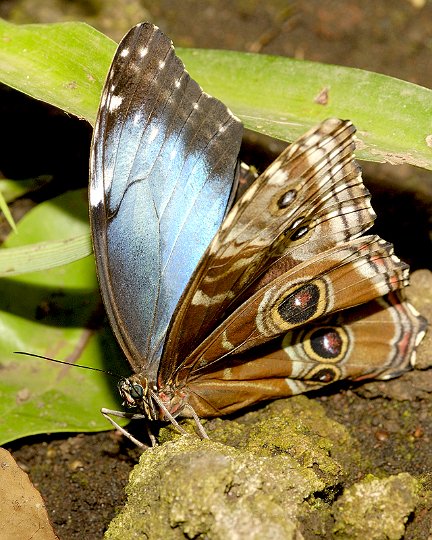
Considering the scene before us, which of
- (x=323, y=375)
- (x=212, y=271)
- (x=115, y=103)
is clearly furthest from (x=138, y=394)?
(x=115, y=103)

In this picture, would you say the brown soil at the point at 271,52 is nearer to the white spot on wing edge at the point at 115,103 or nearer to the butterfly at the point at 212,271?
the butterfly at the point at 212,271

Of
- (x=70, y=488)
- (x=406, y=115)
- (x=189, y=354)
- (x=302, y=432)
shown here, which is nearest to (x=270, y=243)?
(x=189, y=354)

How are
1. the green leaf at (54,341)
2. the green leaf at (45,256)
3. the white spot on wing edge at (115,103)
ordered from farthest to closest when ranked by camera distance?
the green leaf at (54,341) < the green leaf at (45,256) < the white spot on wing edge at (115,103)

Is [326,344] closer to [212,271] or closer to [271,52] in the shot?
[212,271]

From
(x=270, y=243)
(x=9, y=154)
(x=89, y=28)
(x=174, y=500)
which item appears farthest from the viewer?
(x=9, y=154)

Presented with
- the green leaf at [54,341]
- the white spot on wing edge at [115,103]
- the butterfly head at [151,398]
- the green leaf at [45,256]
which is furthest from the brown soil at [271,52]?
the white spot on wing edge at [115,103]

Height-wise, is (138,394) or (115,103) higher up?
(115,103)

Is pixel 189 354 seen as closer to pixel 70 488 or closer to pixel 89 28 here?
pixel 70 488
